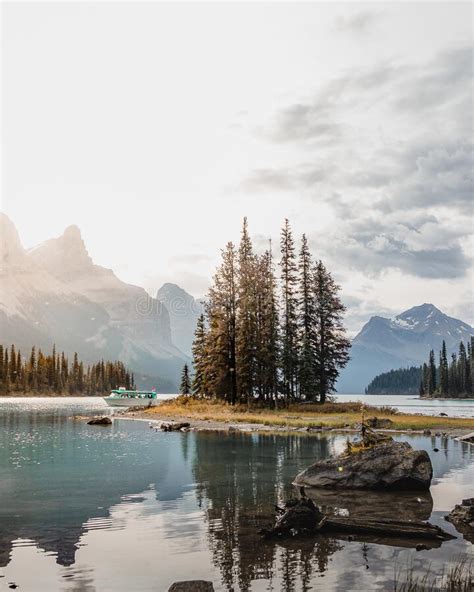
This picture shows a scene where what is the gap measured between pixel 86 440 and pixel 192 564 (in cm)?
3080

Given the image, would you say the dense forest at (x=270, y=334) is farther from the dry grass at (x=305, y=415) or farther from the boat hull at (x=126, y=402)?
the boat hull at (x=126, y=402)

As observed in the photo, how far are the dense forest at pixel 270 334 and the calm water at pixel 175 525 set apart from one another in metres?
37.5

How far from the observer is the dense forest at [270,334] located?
69.1 meters

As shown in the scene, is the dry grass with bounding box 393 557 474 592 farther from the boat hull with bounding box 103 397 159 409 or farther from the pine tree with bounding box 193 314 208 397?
the boat hull with bounding box 103 397 159 409

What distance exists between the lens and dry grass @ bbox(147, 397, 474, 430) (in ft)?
156

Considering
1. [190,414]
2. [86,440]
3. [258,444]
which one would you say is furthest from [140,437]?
[190,414]

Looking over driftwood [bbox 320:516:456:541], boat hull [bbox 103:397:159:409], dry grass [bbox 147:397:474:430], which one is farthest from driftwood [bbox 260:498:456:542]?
boat hull [bbox 103:397:159:409]

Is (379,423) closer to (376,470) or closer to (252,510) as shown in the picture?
(376,470)

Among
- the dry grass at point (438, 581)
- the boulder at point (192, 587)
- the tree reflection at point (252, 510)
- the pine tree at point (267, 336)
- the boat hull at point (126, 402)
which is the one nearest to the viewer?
the boulder at point (192, 587)

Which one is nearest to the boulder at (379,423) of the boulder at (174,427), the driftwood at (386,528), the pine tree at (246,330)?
the boulder at (174,427)

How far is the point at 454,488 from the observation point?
20625mm

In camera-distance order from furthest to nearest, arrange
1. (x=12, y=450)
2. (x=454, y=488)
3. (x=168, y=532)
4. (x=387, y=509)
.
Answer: (x=12, y=450), (x=454, y=488), (x=387, y=509), (x=168, y=532)

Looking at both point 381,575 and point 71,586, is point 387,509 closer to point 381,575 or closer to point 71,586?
point 381,575

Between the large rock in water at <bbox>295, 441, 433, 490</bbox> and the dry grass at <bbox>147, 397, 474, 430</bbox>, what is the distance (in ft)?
83.1
